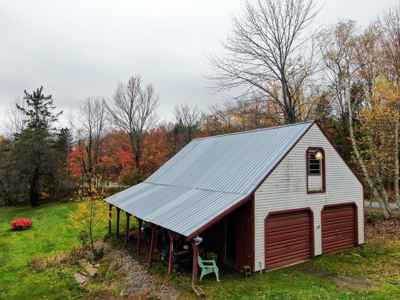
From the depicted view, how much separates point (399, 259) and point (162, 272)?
9708mm

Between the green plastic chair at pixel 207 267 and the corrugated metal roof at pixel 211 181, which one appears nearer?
the green plastic chair at pixel 207 267

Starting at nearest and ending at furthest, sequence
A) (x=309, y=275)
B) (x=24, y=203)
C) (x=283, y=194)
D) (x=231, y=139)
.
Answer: (x=309, y=275) < (x=283, y=194) < (x=231, y=139) < (x=24, y=203)

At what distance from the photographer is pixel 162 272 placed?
972 cm

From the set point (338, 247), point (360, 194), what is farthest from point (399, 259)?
point (360, 194)

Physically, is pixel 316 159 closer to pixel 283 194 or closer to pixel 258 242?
pixel 283 194

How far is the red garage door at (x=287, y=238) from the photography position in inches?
389

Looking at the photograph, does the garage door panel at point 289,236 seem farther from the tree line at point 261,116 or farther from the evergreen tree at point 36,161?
the evergreen tree at point 36,161

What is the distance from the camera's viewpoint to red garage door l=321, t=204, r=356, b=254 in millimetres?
11680

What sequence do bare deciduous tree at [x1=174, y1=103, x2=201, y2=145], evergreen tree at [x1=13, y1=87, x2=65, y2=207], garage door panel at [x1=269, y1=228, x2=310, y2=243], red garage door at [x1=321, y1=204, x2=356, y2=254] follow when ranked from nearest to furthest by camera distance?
garage door panel at [x1=269, y1=228, x2=310, y2=243], red garage door at [x1=321, y1=204, x2=356, y2=254], evergreen tree at [x1=13, y1=87, x2=65, y2=207], bare deciduous tree at [x1=174, y1=103, x2=201, y2=145]

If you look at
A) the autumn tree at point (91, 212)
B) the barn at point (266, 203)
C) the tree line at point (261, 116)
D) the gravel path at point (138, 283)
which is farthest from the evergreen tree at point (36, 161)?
the gravel path at point (138, 283)

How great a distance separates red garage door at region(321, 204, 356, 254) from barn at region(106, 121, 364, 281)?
4 cm

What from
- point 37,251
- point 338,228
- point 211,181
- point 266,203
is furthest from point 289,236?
point 37,251

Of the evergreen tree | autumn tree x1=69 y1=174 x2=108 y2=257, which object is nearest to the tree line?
the evergreen tree

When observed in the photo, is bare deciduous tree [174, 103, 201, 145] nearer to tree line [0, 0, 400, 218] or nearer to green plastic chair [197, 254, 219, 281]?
tree line [0, 0, 400, 218]
